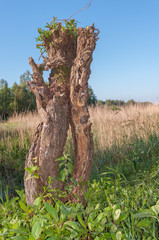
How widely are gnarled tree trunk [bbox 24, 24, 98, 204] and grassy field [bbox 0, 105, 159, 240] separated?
0.96 feet

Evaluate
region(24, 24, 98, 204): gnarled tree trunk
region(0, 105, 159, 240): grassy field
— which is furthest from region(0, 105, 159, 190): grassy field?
region(24, 24, 98, 204): gnarled tree trunk

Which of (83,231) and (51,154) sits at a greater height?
(51,154)

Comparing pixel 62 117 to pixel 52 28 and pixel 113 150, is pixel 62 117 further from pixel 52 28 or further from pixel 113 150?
pixel 113 150

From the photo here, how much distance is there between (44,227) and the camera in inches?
71.5

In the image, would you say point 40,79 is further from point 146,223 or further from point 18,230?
point 146,223

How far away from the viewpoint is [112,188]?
2455 millimetres

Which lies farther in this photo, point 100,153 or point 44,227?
point 100,153

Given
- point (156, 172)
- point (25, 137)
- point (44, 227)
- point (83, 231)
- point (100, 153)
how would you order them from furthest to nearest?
point (25, 137)
point (100, 153)
point (156, 172)
point (44, 227)
point (83, 231)

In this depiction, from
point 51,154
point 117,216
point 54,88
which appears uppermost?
point 54,88

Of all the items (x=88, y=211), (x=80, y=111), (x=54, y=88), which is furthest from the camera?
(x=54, y=88)

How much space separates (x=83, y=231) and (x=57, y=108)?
4.30 ft

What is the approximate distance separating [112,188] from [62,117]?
107 cm

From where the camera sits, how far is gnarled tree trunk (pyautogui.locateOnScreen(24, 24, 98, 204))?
2.32m

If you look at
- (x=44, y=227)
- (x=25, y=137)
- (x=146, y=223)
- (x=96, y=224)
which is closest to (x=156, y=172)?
(x=146, y=223)
